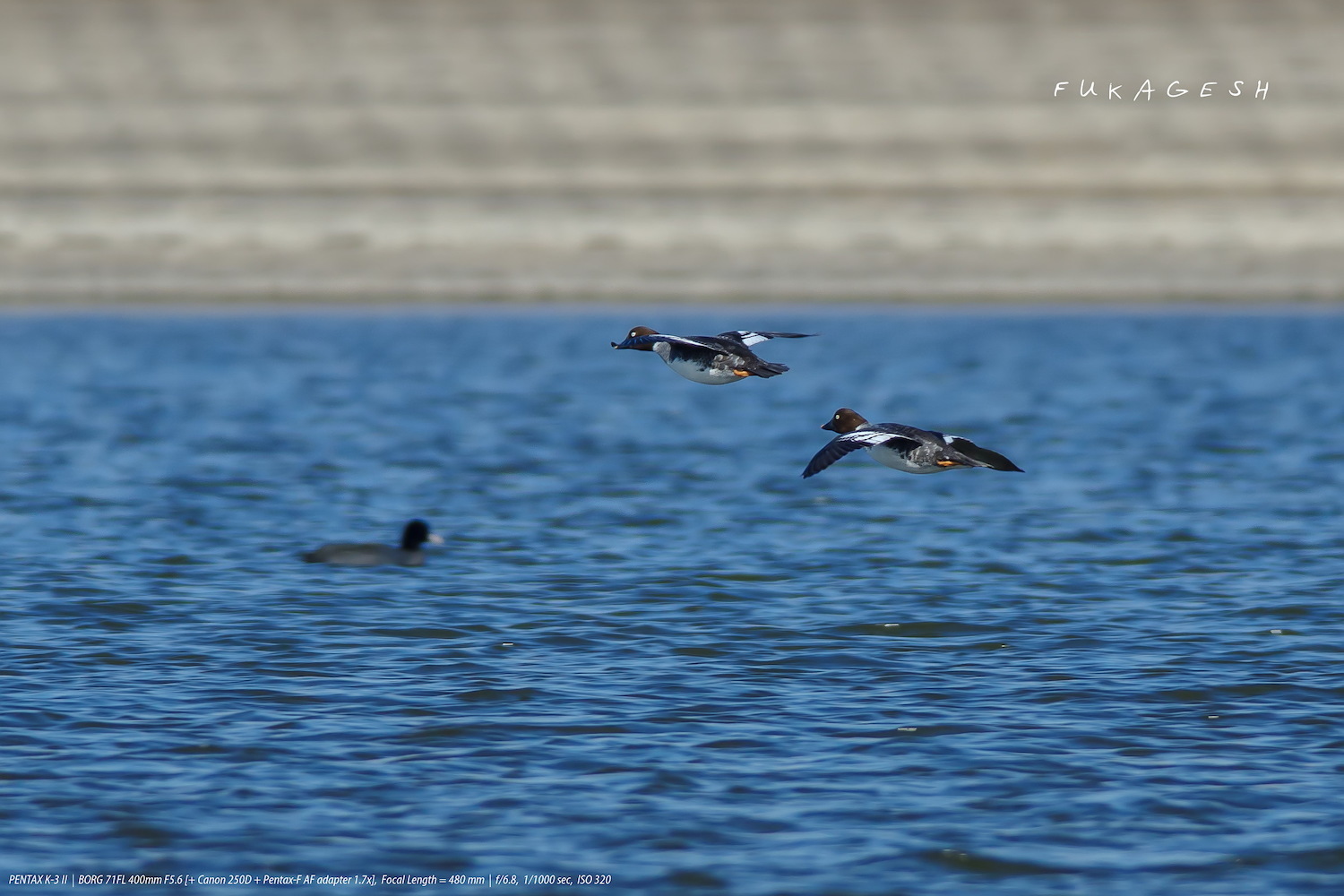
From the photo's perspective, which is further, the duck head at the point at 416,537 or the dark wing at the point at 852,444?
the duck head at the point at 416,537

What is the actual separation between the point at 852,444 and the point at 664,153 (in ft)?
110

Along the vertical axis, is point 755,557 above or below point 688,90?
below

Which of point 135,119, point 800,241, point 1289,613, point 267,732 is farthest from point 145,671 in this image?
point 135,119

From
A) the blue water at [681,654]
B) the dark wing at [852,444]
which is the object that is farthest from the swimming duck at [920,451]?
the blue water at [681,654]

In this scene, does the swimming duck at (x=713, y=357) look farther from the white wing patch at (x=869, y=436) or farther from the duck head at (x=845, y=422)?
the duck head at (x=845, y=422)

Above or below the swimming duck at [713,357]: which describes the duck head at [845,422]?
below

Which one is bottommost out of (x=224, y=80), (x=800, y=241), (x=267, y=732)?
(x=267, y=732)

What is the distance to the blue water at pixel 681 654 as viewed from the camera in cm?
947

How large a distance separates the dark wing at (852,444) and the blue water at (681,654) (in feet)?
5.49

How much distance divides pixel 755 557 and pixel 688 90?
28095mm

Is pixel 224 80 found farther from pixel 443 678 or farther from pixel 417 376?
pixel 443 678

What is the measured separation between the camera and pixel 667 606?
15094 millimetres

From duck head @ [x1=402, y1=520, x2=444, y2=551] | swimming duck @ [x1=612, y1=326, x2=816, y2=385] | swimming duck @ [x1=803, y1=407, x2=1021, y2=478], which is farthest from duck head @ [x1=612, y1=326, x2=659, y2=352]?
duck head @ [x1=402, y1=520, x2=444, y2=551]

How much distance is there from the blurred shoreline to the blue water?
12118 mm
